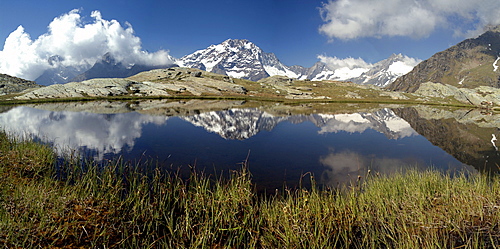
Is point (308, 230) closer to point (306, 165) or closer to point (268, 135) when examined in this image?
point (306, 165)

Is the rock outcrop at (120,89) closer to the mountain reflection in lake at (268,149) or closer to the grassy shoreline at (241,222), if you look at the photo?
the mountain reflection in lake at (268,149)

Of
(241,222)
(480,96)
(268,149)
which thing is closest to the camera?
(241,222)

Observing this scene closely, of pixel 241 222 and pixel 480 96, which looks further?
pixel 480 96

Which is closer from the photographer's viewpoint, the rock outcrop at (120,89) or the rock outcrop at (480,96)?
the rock outcrop at (120,89)

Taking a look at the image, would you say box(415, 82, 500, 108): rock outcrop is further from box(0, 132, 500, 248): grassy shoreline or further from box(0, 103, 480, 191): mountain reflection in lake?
box(0, 132, 500, 248): grassy shoreline

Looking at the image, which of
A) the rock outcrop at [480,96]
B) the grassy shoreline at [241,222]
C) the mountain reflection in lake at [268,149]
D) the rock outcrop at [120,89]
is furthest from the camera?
the rock outcrop at [480,96]

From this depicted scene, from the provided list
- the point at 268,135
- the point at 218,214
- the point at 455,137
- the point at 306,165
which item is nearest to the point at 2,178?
the point at 218,214

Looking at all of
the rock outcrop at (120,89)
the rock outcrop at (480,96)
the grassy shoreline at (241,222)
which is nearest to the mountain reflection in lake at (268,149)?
the grassy shoreline at (241,222)

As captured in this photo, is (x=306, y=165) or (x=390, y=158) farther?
(x=390, y=158)

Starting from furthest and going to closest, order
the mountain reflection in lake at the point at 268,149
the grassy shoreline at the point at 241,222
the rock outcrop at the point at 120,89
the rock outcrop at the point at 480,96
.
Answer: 1. the rock outcrop at the point at 480,96
2. the rock outcrop at the point at 120,89
3. the mountain reflection in lake at the point at 268,149
4. the grassy shoreline at the point at 241,222

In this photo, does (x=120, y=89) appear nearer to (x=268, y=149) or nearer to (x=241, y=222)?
(x=268, y=149)

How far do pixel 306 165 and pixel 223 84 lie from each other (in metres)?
158

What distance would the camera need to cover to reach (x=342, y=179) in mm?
17094

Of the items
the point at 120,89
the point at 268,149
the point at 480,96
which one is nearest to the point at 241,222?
the point at 268,149
